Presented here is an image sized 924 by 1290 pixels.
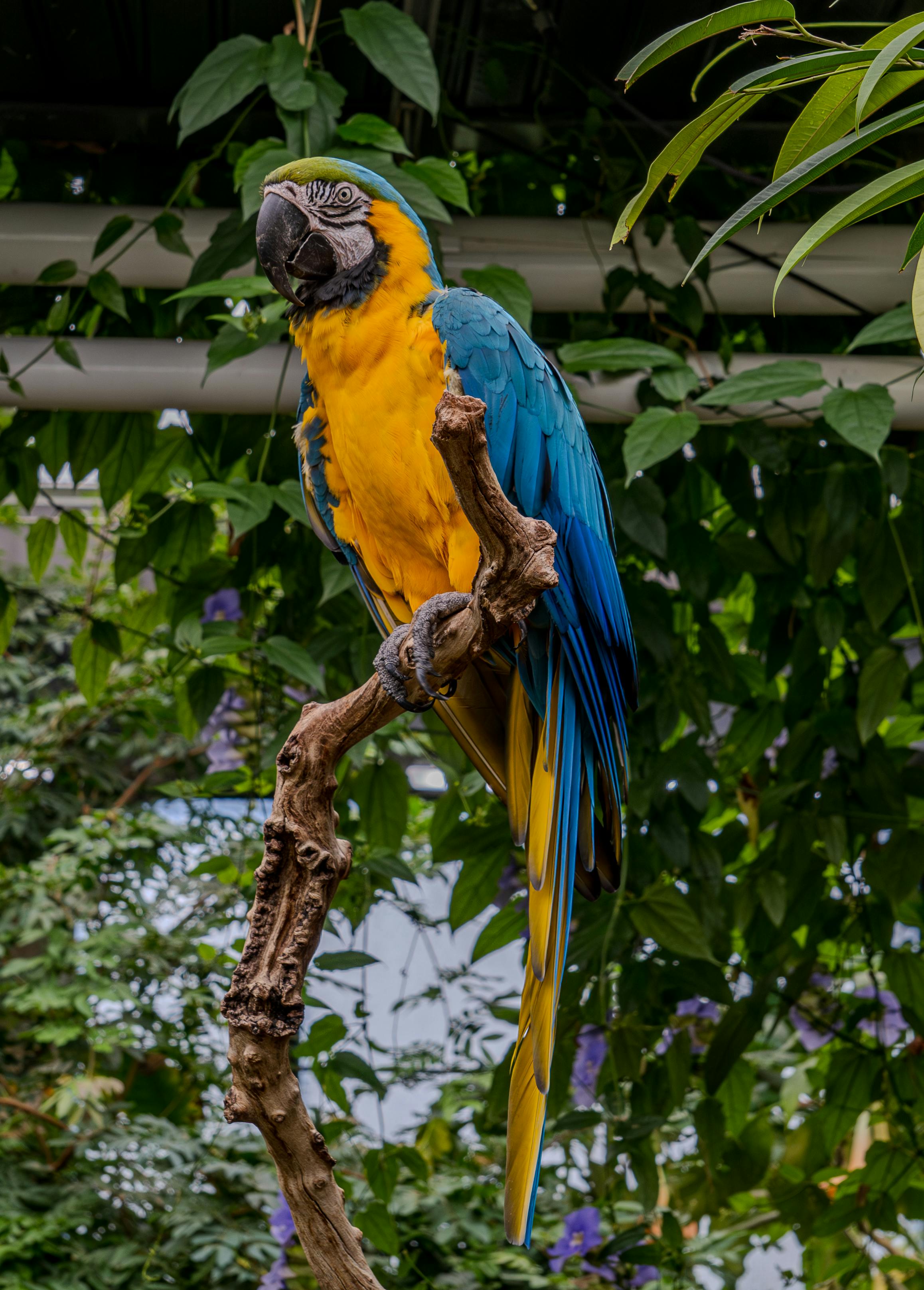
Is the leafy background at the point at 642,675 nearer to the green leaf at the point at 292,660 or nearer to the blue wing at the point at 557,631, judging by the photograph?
the green leaf at the point at 292,660

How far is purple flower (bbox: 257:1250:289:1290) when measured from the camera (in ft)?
4.08

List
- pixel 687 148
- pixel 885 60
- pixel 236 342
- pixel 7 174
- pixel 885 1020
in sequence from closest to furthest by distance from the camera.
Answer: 1. pixel 885 60
2. pixel 687 148
3. pixel 236 342
4. pixel 7 174
5. pixel 885 1020

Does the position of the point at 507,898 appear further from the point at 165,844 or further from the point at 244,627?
the point at 165,844

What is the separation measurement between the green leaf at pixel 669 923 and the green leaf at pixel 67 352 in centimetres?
71

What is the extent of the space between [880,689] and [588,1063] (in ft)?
1.68

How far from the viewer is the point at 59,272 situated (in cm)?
102

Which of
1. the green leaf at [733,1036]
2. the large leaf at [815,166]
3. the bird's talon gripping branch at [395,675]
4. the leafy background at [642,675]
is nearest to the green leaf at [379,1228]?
the leafy background at [642,675]

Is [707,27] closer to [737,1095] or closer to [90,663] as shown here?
[90,663]

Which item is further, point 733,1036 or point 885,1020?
point 885,1020

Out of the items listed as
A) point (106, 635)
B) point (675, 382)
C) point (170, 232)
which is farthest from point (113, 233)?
point (675, 382)

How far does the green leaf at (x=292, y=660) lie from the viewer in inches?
38.0

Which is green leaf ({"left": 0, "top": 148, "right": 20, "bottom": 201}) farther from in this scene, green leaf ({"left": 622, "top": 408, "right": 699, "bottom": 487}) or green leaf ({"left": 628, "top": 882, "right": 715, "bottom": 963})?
green leaf ({"left": 628, "top": 882, "right": 715, "bottom": 963})

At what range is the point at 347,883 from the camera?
1.12 m

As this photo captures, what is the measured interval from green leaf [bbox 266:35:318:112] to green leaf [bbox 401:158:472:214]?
10 cm
